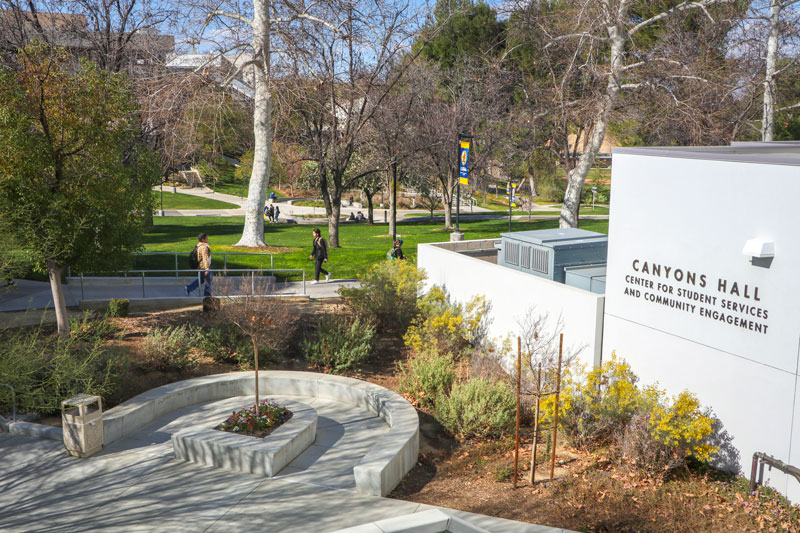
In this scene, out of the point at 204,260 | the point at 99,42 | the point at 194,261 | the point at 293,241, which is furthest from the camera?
the point at 99,42

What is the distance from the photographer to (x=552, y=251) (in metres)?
12.2

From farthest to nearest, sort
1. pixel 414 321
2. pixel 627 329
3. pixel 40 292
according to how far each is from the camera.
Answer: pixel 40 292, pixel 414 321, pixel 627 329

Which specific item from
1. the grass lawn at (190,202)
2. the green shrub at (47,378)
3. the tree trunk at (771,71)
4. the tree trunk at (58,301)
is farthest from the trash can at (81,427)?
the grass lawn at (190,202)

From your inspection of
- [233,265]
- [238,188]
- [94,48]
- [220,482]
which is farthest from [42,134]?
[238,188]

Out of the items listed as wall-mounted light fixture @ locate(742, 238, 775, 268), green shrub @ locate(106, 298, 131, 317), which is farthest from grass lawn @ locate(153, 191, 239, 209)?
wall-mounted light fixture @ locate(742, 238, 775, 268)

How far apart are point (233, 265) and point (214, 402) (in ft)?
32.0

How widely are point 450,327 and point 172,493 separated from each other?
20.4 feet

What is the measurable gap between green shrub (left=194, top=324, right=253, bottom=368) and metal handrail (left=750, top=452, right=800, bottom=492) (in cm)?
823

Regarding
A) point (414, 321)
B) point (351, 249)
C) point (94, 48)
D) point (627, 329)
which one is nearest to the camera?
point (627, 329)

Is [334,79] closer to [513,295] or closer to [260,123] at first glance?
[260,123]

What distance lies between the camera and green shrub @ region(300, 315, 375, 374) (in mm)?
12242

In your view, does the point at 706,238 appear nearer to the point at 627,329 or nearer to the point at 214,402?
the point at 627,329

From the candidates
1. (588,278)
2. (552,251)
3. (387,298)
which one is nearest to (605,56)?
(552,251)

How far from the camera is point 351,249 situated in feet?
79.2
